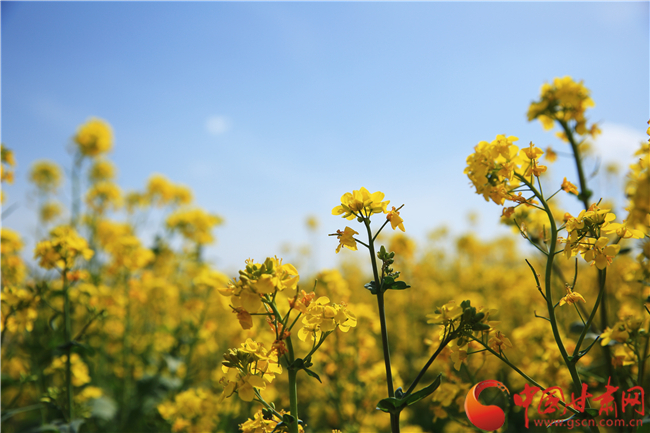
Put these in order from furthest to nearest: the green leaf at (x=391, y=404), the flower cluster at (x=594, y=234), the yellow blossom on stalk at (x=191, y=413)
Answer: the yellow blossom on stalk at (x=191, y=413), the flower cluster at (x=594, y=234), the green leaf at (x=391, y=404)

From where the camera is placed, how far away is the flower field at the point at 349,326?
1.26 m

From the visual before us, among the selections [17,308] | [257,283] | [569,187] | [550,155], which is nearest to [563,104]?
[550,155]

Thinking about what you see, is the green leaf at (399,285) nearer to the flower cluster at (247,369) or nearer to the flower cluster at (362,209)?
the flower cluster at (362,209)

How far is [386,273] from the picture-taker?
1.35 metres

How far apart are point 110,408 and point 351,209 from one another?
2.80m

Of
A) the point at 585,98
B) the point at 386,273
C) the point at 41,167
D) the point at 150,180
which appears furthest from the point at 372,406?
the point at 41,167

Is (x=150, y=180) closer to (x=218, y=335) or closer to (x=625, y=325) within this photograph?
(x=218, y=335)

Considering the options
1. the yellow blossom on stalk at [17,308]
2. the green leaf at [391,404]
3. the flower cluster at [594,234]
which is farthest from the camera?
the yellow blossom on stalk at [17,308]

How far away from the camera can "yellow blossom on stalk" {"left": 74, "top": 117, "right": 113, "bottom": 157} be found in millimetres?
5730

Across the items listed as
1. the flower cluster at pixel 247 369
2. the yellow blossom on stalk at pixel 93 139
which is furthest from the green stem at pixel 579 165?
the yellow blossom on stalk at pixel 93 139

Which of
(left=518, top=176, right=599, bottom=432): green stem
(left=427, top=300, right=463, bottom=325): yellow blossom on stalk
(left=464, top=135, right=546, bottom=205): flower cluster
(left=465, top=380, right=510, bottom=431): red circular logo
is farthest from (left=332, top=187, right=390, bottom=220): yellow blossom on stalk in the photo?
(left=465, top=380, right=510, bottom=431): red circular logo

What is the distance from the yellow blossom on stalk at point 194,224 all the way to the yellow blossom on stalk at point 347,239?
145 inches

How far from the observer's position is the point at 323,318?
4.10 ft

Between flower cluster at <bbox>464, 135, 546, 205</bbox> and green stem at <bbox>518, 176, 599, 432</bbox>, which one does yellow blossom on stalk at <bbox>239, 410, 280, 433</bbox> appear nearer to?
green stem at <bbox>518, 176, 599, 432</bbox>
